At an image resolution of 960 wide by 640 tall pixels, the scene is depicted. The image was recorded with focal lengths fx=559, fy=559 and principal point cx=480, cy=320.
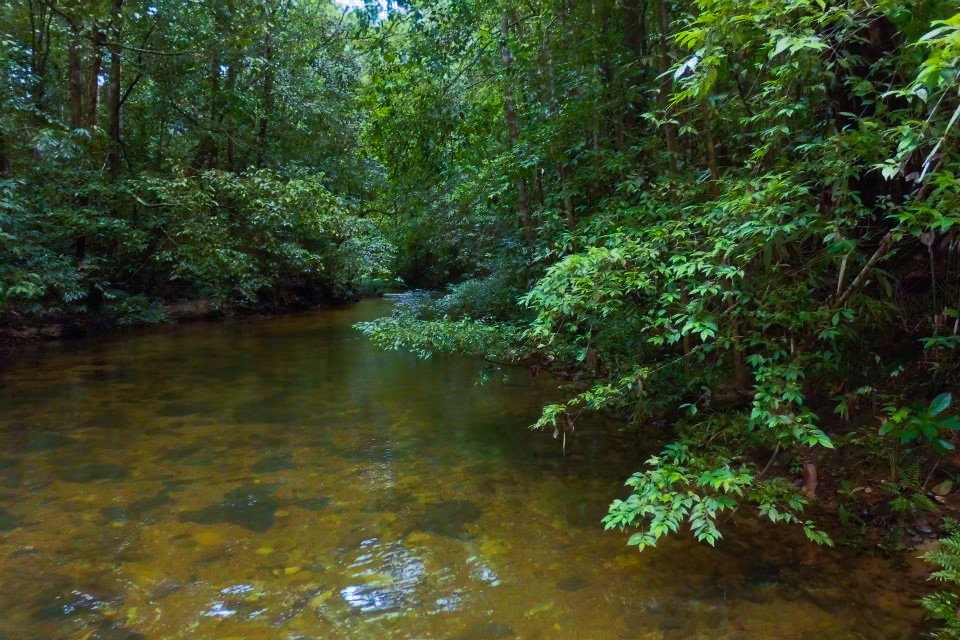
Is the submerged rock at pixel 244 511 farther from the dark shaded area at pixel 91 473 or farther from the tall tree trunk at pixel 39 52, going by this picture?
the tall tree trunk at pixel 39 52

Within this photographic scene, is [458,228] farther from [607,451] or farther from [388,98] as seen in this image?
[607,451]

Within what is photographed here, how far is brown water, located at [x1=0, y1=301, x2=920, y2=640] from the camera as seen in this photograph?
2.94 m

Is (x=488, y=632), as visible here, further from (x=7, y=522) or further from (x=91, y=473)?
(x=91, y=473)

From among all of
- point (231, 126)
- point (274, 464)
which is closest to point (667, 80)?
point (274, 464)

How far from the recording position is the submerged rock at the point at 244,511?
4.08 metres

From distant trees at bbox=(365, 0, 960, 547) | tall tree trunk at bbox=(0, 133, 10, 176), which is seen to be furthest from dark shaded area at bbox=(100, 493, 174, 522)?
tall tree trunk at bbox=(0, 133, 10, 176)

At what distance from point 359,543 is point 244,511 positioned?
1.08m

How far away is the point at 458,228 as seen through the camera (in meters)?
14.5

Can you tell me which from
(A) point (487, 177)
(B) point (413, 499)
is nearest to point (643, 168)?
(A) point (487, 177)

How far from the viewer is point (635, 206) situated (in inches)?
205

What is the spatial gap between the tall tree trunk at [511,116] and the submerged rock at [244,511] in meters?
5.25

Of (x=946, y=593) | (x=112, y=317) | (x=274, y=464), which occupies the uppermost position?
(x=112, y=317)

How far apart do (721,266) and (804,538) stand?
1.90 m

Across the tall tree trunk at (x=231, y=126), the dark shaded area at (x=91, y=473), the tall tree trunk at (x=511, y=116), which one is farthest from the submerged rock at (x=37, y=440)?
the tall tree trunk at (x=231, y=126)
